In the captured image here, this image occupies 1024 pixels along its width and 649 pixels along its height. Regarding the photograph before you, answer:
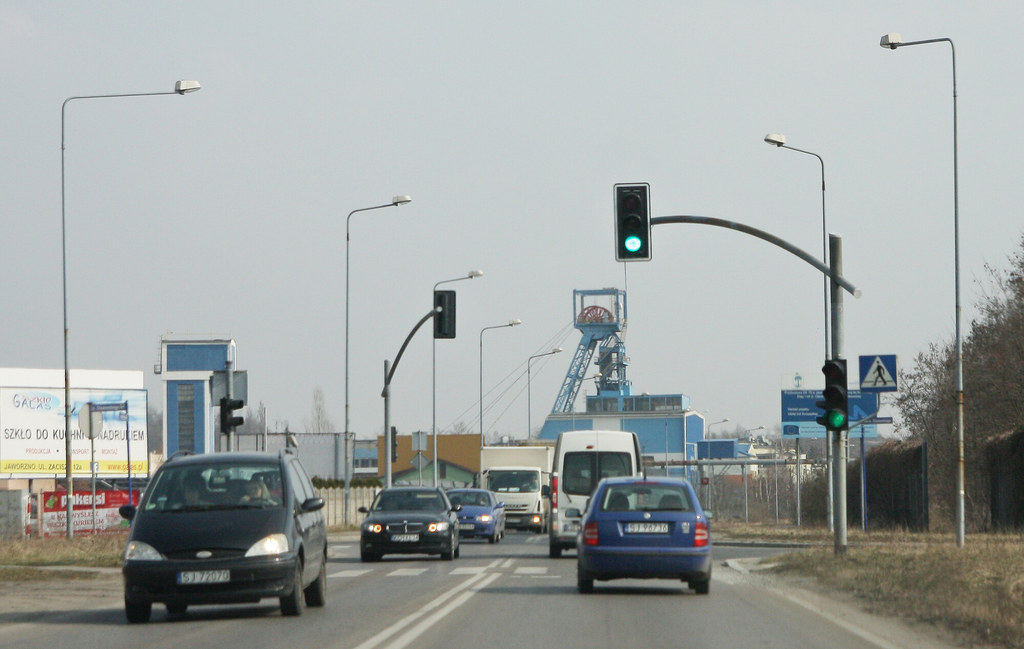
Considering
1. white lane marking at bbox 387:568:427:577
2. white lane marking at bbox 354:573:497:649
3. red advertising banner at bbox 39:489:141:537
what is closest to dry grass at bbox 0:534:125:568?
white lane marking at bbox 387:568:427:577

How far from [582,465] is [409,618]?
48.2ft

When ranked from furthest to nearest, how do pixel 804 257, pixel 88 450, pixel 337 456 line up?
pixel 88 450 < pixel 337 456 < pixel 804 257

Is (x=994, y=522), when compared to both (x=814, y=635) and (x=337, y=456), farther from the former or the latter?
(x=337, y=456)

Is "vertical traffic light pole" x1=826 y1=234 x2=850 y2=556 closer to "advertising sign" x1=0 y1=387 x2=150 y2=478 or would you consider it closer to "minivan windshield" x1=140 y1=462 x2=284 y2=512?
"minivan windshield" x1=140 y1=462 x2=284 y2=512

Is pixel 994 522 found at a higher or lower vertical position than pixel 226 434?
lower

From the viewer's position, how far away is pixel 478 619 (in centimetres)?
1421

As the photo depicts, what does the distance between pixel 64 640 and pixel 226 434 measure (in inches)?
470

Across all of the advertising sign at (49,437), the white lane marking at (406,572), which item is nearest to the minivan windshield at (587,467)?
the white lane marking at (406,572)

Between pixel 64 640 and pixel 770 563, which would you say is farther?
pixel 770 563

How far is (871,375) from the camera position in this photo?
86.7 feet

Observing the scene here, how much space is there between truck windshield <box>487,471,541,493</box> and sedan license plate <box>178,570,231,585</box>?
108ft

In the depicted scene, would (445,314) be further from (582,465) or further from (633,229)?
(633,229)

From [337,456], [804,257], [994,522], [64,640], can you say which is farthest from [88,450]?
[64,640]


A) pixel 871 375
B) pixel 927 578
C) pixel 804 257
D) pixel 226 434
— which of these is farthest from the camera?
pixel 871 375
